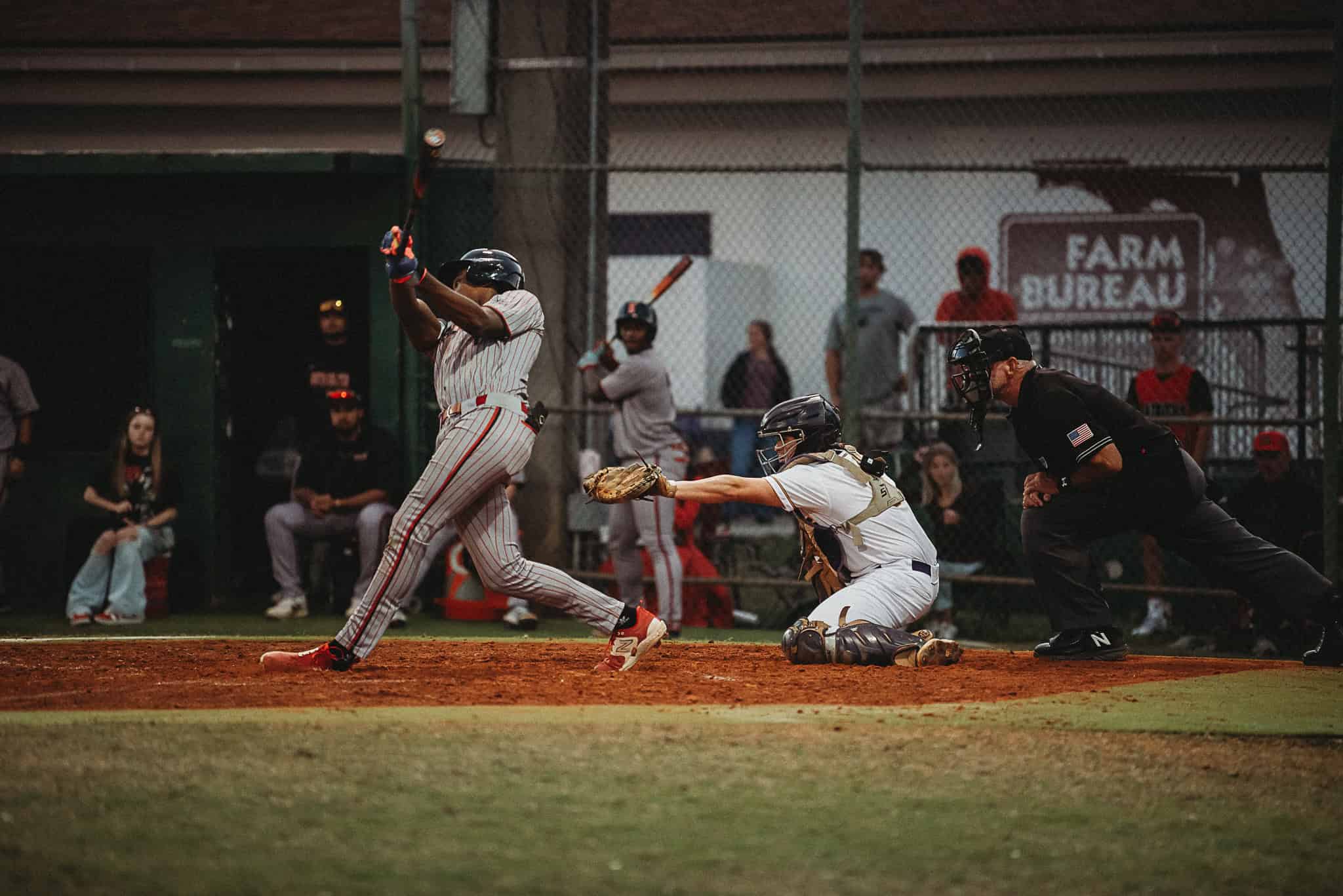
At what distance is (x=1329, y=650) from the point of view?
7.52 meters

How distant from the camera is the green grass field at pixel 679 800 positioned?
404cm

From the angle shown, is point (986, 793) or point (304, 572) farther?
point (304, 572)

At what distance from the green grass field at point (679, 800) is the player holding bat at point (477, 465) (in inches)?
35.4

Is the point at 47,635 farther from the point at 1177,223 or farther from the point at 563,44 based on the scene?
the point at 1177,223

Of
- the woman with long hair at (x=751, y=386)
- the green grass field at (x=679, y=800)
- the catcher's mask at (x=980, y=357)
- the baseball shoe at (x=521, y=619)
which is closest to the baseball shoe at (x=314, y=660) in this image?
the green grass field at (x=679, y=800)

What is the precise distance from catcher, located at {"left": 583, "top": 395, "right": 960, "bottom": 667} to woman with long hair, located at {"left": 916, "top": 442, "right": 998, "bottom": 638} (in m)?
2.95

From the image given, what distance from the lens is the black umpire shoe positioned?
7.65 m

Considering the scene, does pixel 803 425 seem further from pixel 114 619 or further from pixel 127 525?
pixel 127 525

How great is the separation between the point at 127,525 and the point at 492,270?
452cm

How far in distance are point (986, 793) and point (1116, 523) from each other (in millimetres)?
3000

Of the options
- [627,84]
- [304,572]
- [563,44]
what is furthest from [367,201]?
[627,84]

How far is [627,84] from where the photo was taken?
1616 centimetres

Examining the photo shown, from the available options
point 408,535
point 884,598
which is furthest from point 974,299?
point 408,535

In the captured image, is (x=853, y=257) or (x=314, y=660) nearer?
(x=314, y=660)
